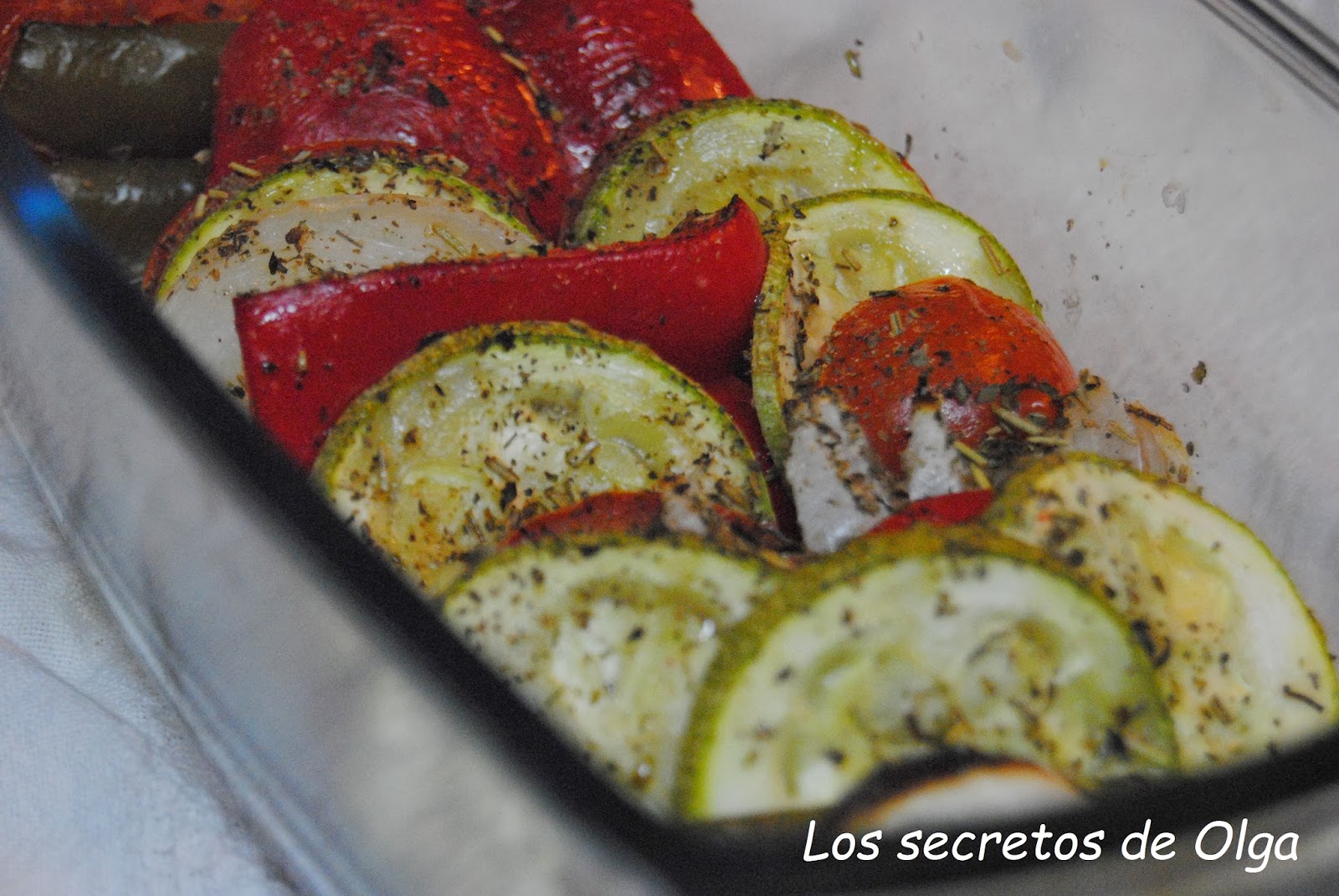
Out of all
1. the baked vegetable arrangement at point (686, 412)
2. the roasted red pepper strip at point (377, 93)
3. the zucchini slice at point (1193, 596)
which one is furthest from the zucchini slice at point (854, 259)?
the zucchini slice at point (1193, 596)

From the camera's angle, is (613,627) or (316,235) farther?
(316,235)

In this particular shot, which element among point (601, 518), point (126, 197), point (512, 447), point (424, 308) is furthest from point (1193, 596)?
point (126, 197)

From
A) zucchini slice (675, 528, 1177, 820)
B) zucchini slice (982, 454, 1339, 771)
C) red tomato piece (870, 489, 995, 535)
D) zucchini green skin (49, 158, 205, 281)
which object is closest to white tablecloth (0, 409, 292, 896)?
zucchini slice (675, 528, 1177, 820)

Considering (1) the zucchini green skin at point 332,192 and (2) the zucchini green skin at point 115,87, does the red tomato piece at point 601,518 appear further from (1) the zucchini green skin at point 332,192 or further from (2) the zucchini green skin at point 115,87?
(2) the zucchini green skin at point 115,87

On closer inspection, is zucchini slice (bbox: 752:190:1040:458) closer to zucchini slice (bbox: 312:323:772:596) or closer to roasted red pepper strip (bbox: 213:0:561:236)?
zucchini slice (bbox: 312:323:772:596)

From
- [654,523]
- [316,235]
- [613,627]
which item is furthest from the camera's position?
[316,235]

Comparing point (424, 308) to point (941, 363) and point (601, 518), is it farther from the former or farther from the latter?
point (941, 363)
